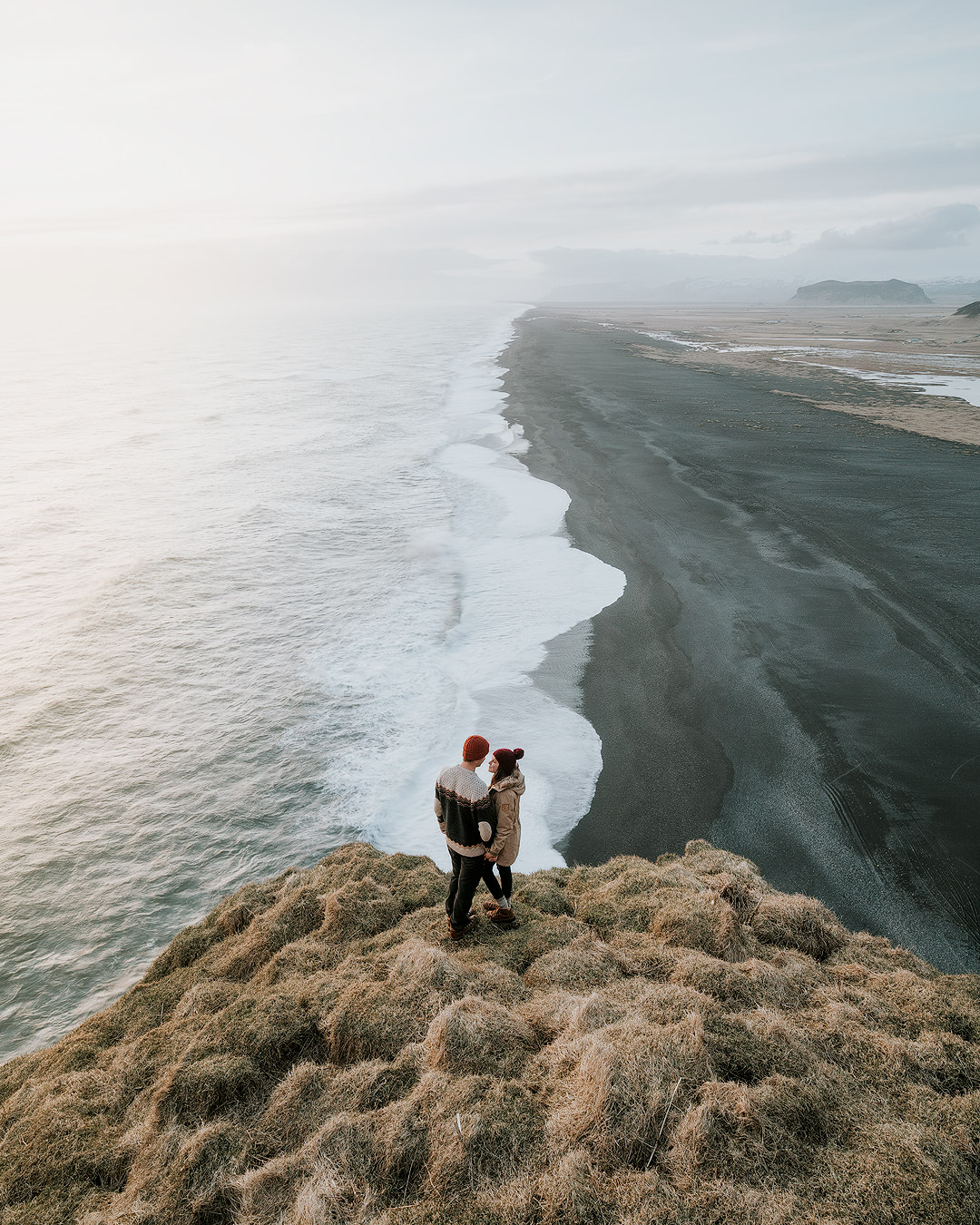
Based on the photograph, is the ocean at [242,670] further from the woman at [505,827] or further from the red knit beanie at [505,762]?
the red knit beanie at [505,762]

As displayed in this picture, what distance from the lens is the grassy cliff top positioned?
3.62 m

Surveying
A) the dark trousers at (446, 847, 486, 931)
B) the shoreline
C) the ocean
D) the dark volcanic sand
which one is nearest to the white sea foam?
the ocean

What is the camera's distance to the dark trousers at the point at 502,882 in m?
5.99

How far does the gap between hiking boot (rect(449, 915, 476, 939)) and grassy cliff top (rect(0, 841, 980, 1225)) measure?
0.10m

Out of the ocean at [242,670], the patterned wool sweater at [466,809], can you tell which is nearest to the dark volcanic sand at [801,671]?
the ocean at [242,670]

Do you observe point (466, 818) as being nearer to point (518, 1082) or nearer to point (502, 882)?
point (502, 882)

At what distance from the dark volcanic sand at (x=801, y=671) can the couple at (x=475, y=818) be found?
3.43 m


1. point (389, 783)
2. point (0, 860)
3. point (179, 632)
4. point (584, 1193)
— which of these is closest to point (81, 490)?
point (179, 632)

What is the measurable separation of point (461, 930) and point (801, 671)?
9.88 m

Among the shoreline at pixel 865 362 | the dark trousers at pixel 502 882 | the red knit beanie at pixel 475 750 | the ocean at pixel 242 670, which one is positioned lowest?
the ocean at pixel 242 670

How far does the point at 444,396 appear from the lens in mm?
46094

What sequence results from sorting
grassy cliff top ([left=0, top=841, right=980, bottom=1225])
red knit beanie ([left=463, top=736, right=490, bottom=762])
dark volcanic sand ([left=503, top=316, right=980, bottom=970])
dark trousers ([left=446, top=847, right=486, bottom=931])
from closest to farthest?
1. grassy cliff top ([left=0, top=841, right=980, bottom=1225])
2. red knit beanie ([left=463, top=736, right=490, bottom=762])
3. dark trousers ([left=446, top=847, right=486, bottom=931])
4. dark volcanic sand ([left=503, top=316, right=980, bottom=970])

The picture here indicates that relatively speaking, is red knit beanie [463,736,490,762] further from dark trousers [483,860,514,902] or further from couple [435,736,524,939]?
dark trousers [483,860,514,902]

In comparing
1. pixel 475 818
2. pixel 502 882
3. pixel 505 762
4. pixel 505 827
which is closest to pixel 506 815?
pixel 505 827
